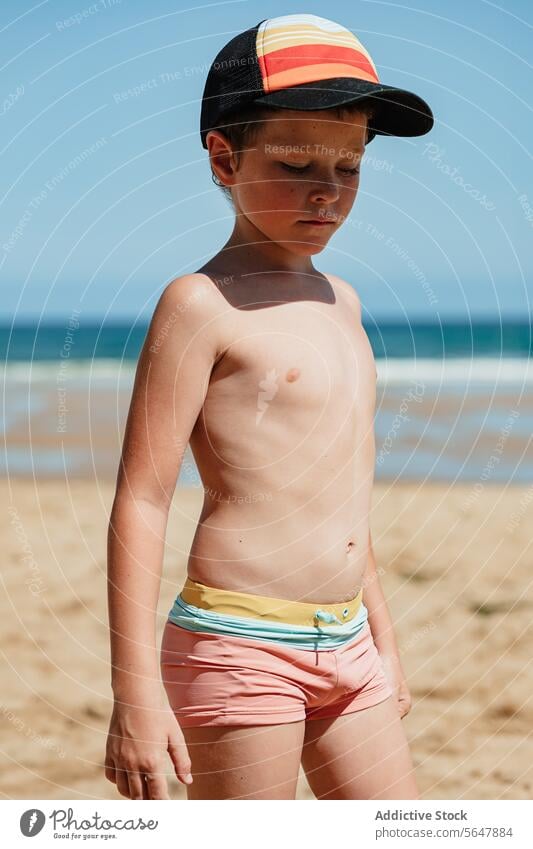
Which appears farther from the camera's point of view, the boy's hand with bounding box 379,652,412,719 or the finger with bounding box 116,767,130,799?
the boy's hand with bounding box 379,652,412,719

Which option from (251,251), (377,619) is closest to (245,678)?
(377,619)

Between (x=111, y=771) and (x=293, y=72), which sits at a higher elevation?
(x=293, y=72)

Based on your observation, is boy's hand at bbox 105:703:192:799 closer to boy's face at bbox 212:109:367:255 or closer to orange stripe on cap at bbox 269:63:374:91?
boy's face at bbox 212:109:367:255

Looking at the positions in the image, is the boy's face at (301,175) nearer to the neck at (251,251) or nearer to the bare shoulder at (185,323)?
the neck at (251,251)

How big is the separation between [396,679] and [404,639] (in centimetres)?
250

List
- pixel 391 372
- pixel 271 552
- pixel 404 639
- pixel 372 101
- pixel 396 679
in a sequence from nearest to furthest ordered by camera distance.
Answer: pixel 271 552 → pixel 372 101 → pixel 396 679 → pixel 404 639 → pixel 391 372

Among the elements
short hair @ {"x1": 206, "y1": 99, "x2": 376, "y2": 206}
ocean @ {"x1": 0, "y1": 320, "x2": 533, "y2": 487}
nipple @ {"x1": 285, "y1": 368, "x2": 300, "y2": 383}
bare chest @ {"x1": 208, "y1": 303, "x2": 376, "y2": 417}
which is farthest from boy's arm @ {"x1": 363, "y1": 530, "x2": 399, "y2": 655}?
ocean @ {"x1": 0, "y1": 320, "x2": 533, "y2": 487}

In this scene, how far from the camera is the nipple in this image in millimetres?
1811

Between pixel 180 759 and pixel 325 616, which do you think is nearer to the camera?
pixel 180 759

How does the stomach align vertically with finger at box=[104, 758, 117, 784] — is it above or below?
above

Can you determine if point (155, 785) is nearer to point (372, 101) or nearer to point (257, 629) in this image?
point (257, 629)

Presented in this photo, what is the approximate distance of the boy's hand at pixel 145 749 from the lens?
5.59ft

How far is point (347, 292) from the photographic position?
2109 mm

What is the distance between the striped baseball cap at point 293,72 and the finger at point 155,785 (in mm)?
1055
